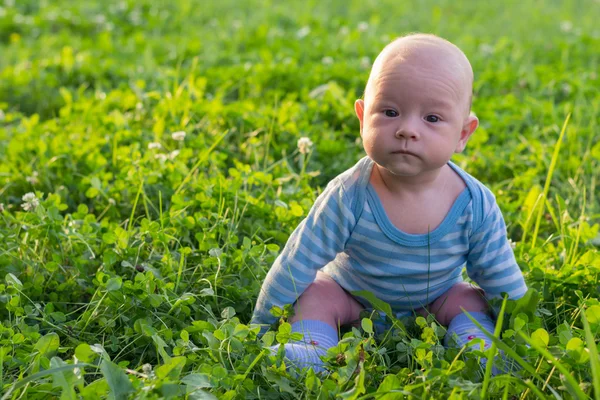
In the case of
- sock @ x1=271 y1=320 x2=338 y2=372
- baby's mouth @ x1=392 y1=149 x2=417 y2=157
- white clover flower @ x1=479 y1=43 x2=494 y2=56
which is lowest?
sock @ x1=271 y1=320 x2=338 y2=372

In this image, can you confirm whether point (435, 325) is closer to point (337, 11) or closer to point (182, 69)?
point (182, 69)

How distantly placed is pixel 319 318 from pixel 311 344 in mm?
170

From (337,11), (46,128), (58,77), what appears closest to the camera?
(46,128)

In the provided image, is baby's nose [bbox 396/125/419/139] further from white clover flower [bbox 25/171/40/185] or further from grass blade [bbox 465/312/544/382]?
white clover flower [bbox 25/171/40/185]

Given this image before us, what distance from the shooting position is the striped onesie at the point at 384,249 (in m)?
2.59

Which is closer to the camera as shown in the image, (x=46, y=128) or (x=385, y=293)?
(x=385, y=293)

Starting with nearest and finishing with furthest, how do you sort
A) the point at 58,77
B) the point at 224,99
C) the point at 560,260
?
the point at 560,260
the point at 224,99
the point at 58,77

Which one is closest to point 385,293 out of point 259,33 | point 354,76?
point 354,76

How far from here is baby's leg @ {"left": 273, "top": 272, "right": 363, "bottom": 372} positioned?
2459 mm

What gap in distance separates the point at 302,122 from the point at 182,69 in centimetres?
156

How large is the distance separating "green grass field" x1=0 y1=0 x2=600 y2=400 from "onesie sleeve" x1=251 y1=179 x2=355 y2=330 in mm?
135

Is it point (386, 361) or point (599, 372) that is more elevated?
point (599, 372)

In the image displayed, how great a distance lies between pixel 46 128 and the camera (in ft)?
14.0

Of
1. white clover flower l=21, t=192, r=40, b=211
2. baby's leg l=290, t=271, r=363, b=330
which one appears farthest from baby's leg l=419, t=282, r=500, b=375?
white clover flower l=21, t=192, r=40, b=211
